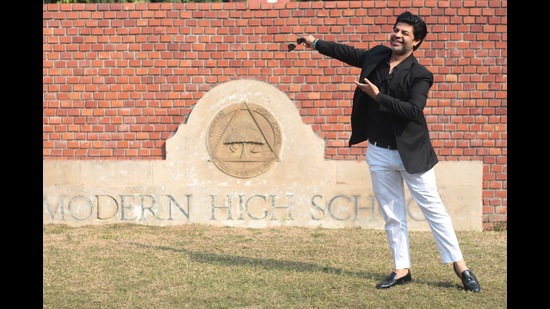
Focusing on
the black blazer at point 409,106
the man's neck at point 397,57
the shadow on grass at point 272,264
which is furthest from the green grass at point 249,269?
the man's neck at point 397,57

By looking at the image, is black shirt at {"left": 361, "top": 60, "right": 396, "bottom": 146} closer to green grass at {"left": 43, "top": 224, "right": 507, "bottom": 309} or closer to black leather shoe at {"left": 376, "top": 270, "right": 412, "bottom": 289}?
black leather shoe at {"left": 376, "top": 270, "right": 412, "bottom": 289}

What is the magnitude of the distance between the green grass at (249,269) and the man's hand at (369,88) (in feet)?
4.51

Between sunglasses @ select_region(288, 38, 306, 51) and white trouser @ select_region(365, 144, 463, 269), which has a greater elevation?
sunglasses @ select_region(288, 38, 306, 51)

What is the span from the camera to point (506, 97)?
812cm

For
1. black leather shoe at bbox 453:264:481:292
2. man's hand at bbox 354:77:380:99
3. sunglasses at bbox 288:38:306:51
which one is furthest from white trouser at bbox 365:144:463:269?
sunglasses at bbox 288:38:306:51

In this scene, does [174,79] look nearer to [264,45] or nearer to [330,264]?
[264,45]

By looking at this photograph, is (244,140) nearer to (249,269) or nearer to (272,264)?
(272,264)

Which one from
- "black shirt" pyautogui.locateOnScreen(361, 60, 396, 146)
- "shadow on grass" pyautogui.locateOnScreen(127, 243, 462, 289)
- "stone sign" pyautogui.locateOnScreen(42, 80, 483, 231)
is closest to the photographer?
"black shirt" pyautogui.locateOnScreen(361, 60, 396, 146)

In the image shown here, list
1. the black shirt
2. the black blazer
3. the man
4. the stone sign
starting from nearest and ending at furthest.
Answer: the black blazer, the man, the black shirt, the stone sign

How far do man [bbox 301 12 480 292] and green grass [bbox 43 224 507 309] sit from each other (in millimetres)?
302

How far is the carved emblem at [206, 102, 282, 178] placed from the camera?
26.7ft

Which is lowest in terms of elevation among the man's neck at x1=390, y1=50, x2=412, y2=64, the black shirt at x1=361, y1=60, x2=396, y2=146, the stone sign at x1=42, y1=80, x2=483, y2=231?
the stone sign at x1=42, y1=80, x2=483, y2=231

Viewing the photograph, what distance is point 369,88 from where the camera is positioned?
520 centimetres

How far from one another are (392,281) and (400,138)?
102 centimetres
